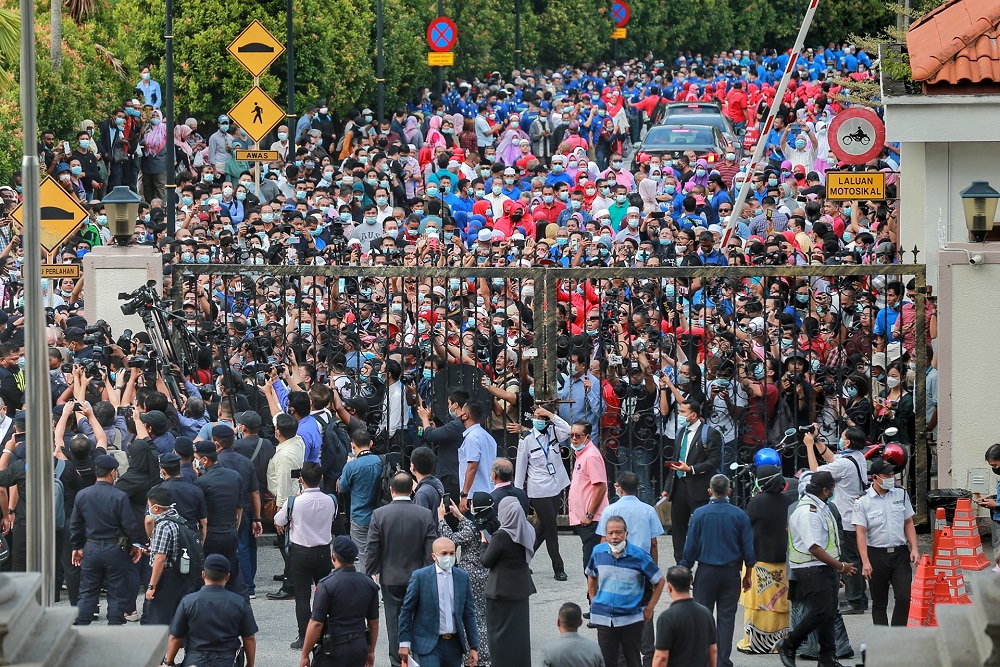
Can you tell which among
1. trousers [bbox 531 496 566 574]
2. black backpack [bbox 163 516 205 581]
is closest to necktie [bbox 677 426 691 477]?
trousers [bbox 531 496 566 574]

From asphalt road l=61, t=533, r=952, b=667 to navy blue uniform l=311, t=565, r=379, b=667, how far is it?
1.25 metres

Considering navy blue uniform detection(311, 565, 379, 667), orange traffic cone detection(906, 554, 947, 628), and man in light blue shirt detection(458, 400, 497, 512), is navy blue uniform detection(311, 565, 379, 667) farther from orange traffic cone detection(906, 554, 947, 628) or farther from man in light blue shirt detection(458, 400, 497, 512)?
orange traffic cone detection(906, 554, 947, 628)

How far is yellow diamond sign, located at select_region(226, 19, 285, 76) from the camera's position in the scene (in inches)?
985

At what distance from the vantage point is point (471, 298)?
20.0 meters

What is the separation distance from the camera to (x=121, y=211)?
16312 millimetres

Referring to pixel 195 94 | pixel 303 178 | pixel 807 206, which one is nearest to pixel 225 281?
pixel 807 206

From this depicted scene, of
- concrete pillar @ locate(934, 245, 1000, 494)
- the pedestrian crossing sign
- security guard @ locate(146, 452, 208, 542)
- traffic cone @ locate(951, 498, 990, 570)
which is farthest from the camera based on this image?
the pedestrian crossing sign

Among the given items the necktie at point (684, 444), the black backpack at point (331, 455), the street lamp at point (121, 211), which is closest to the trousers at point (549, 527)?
the necktie at point (684, 444)

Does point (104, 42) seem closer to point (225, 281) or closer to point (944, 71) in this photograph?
point (225, 281)

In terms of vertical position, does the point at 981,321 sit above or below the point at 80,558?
above

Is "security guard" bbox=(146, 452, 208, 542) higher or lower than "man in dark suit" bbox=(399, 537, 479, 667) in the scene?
higher

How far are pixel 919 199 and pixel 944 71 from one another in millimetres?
2062

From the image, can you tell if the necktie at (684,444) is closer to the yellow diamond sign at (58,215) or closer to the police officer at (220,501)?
the police officer at (220,501)

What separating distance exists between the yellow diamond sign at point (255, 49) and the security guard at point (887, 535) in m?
14.7
